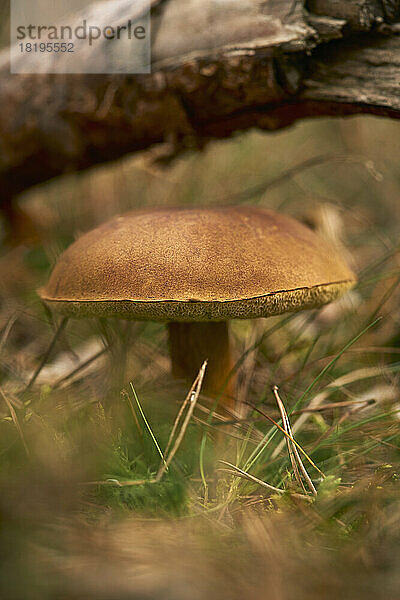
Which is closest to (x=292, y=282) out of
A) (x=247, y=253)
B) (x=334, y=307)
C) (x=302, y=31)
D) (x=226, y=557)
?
(x=247, y=253)

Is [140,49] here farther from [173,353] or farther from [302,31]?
[173,353]

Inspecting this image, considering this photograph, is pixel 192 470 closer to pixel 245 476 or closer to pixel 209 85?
pixel 245 476

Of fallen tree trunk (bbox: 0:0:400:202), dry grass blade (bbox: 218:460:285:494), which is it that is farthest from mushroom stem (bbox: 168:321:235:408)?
fallen tree trunk (bbox: 0:0:400:202)

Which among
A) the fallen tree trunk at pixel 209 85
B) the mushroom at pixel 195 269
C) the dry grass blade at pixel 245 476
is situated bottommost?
the dry grass blade at pixel 245 476

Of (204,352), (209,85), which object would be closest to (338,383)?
(204,352)

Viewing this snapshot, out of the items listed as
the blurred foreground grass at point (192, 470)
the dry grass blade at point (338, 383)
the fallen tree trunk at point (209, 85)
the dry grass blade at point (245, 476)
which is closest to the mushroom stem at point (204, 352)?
the blurred foreground grass at point (192, 470)

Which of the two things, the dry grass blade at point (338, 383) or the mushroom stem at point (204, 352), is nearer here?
the dry grass blade at point (338, 383)

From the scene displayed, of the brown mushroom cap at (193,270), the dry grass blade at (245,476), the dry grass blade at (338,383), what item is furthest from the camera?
the dry grass blade at (338,383)

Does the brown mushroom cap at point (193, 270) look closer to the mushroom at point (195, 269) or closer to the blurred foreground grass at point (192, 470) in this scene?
the mushroom at point (195, 269)
